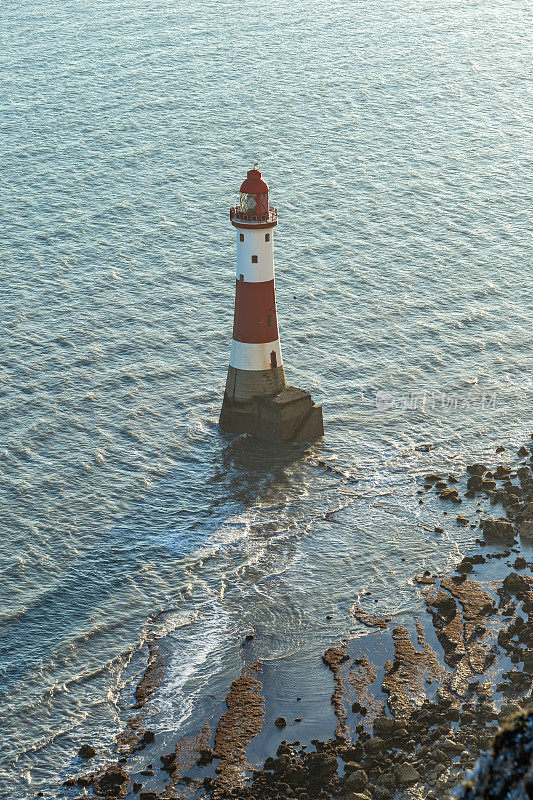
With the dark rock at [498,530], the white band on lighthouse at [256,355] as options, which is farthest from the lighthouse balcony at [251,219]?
the dark rock at [498,530]

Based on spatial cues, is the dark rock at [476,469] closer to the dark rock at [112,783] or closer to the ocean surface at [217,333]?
the ocean surface at [217,333]

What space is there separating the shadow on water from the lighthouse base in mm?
415

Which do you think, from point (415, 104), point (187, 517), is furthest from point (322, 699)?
point (415, 104)

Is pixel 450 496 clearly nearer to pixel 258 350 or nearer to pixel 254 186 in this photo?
pixel 258 350

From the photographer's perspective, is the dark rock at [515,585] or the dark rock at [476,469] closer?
the dark rock at [515,585]

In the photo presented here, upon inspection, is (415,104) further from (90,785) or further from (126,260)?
(90,785)

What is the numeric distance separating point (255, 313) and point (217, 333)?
10130 mm

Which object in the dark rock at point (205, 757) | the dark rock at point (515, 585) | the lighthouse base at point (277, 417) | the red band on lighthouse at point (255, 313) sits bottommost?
the dark rock at point (205, 757)

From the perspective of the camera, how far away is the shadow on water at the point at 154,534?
28.3 meters

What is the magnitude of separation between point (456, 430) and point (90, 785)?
20.7 meters

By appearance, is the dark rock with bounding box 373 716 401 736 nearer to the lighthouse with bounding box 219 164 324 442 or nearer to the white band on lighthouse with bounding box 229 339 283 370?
the lighthouse with bounding box 219 164 324 442

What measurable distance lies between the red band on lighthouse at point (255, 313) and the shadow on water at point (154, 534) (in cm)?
367

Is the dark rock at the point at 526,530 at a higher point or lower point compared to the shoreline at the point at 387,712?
higher

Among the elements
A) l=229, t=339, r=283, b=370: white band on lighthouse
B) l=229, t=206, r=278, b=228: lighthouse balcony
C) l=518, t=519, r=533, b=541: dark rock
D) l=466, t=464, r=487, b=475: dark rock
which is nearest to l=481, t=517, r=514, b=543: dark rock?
l=518, t=519, r=533, b=541: dark rock
